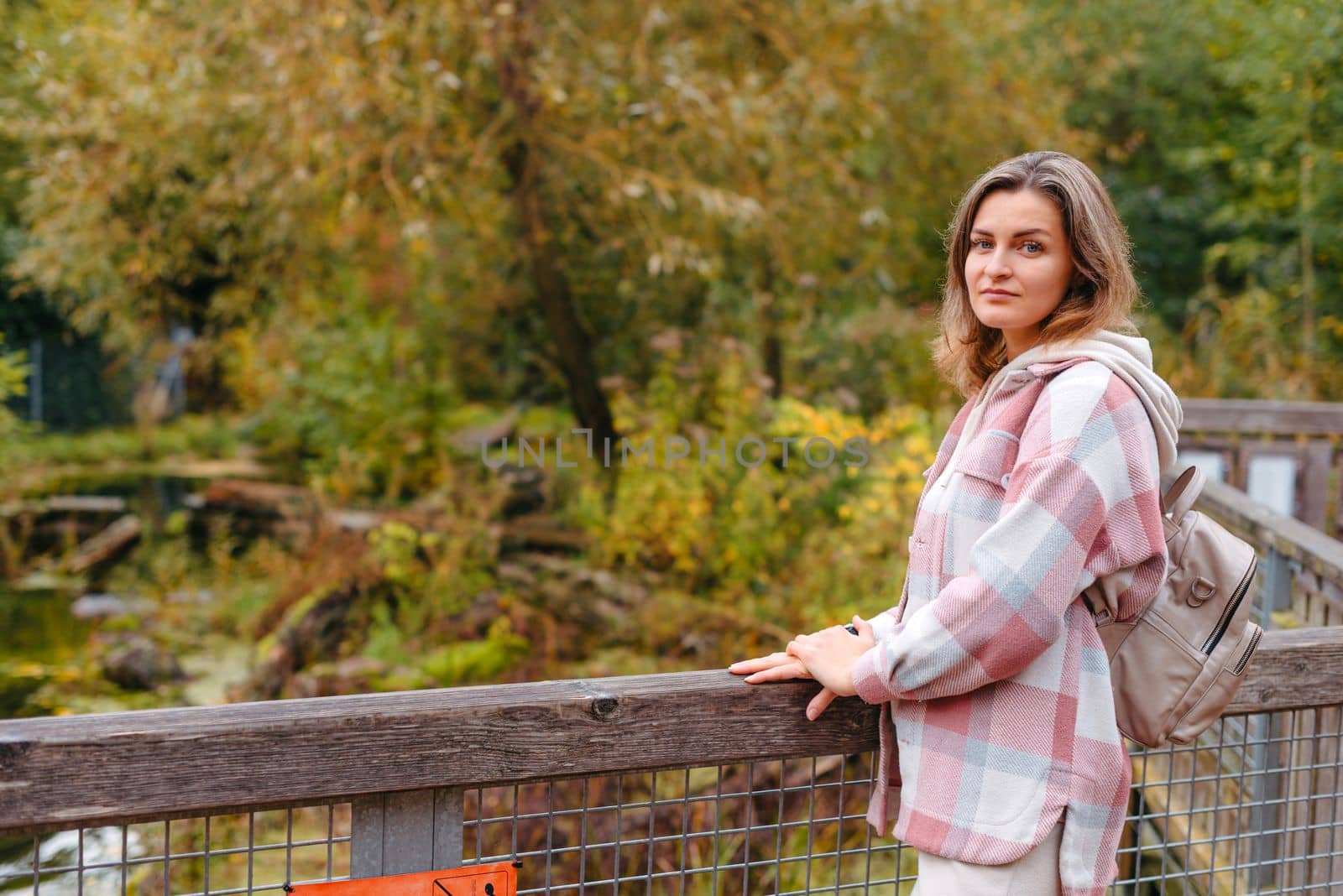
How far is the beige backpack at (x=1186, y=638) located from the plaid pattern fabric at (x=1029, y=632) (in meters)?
0.04

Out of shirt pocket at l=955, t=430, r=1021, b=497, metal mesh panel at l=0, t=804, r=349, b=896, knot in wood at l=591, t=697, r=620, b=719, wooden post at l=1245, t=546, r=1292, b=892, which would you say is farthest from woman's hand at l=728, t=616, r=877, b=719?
metal mesh panel at l=0, t=804, r=349, b=896

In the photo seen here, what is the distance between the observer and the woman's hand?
1383mm

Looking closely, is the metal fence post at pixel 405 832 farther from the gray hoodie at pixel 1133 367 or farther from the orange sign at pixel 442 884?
the gray hoodie at pixel 1133 367

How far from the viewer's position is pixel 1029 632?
1214 mm

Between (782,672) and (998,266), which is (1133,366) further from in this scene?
(782,672)

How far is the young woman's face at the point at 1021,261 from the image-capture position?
1325 mm

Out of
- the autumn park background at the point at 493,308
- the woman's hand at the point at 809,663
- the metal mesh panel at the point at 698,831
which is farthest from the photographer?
the autumn park background at the point at 493,308

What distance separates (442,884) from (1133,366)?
1016 mm

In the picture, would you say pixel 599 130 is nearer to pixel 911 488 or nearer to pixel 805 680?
pixel 911 488

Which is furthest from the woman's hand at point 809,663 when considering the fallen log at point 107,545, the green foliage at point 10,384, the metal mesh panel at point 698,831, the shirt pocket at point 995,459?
the fallen log at point 107,545

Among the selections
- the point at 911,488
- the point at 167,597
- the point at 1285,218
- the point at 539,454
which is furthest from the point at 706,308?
the point at 1285,218

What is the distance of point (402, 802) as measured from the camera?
1313mm

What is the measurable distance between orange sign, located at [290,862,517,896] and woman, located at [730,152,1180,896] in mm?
458

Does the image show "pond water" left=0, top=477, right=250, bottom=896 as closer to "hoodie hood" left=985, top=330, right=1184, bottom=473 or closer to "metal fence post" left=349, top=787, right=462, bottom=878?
"metal fence post" left=349, top=787, right=462, bottom=878
